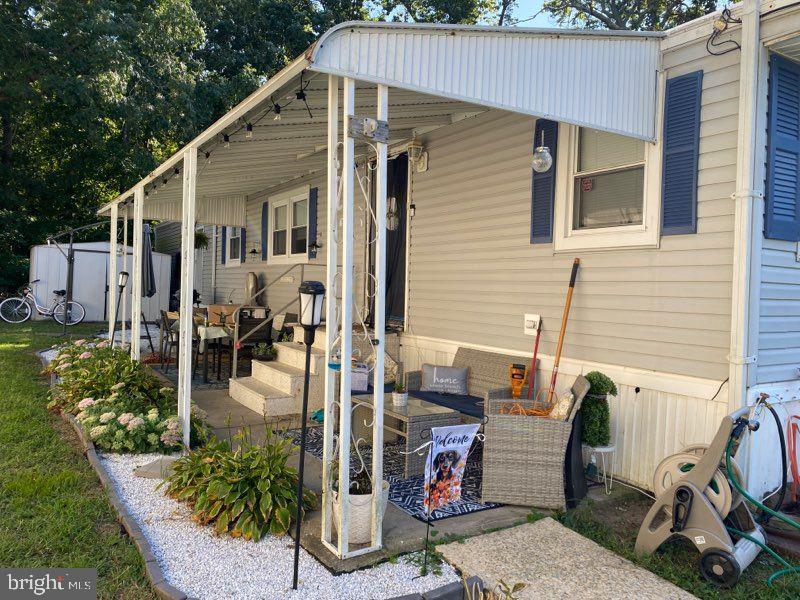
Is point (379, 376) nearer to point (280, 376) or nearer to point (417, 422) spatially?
point (417, 422)

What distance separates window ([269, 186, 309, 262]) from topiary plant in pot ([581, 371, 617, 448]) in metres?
5.62

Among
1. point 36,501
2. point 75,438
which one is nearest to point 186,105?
point 75,438

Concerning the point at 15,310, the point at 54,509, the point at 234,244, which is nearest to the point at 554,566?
the point at 54,509

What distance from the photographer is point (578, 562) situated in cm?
309

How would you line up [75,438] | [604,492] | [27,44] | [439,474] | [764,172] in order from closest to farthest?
[439,474], [764,172], [604,492], [75,438], [27,44]

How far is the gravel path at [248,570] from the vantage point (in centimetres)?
270

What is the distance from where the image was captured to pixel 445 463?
11.2 ft

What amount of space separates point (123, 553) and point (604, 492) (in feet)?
10.0

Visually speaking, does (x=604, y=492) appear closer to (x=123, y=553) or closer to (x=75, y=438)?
(x=123, y=553)

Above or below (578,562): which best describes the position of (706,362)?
above

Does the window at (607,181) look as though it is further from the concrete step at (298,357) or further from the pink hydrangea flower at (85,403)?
the pink hydrangea flower at (85,403)

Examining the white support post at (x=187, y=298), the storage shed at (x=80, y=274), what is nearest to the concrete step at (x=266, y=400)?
the white support post at (x=187, y=298)

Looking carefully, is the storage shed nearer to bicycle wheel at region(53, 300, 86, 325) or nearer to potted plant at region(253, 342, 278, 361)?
bicycle wheel at region(53, 300, 86, 325)

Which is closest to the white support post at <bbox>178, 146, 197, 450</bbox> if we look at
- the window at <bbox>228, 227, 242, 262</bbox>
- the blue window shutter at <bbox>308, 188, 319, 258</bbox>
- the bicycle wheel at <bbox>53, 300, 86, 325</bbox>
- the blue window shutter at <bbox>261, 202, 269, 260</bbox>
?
the blue window shutter at <bbox>308, 188, 319, 258</bbox>
